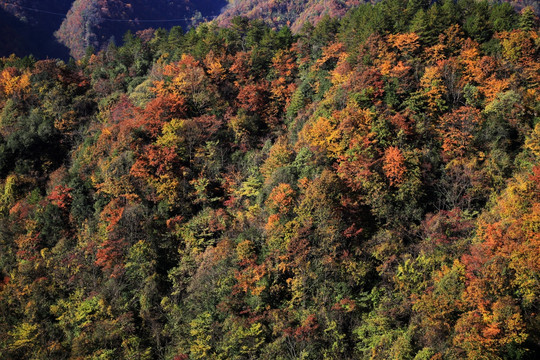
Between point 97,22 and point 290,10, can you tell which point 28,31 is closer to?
point 97,22

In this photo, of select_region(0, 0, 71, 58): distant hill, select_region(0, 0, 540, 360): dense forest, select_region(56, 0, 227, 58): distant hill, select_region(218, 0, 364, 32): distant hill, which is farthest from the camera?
select_region(56, 0, 227, 58): distant hill

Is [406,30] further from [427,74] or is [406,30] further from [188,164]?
Result: [188,164]

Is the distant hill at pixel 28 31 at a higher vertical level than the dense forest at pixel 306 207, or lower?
higher

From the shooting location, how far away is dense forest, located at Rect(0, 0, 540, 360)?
32.6 metres

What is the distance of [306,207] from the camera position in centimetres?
3775

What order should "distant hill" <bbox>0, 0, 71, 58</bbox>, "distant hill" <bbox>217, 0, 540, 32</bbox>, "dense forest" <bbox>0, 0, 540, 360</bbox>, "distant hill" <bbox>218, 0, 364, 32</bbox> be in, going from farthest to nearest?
"distant hill" <bbox>0, 0, 71, 58</bbox> → "distant hill" <bbox>218, 0, 364, 32</bbox> → "distant hill" <bbox>217, 0, 540, 32</bbox> → "dense forest" <bbox>0, 0, 540, 360</bbox>

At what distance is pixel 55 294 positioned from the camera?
43.2 m

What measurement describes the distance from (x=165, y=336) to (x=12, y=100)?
4558 cm

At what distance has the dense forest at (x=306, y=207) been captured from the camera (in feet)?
107

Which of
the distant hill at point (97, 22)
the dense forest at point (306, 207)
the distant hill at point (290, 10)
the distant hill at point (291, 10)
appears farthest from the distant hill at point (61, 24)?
the dense forest at point (306, 207)

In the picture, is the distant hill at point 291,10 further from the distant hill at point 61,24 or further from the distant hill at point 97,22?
the distant hill at point 61,24

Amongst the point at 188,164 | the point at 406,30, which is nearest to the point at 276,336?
A: the point at 188,164

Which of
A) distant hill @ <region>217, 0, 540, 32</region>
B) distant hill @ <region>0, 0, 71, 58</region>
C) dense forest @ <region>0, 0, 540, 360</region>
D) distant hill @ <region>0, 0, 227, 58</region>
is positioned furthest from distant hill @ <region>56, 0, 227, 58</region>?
dense forest @ <region>0, 0, 540, 360</region>

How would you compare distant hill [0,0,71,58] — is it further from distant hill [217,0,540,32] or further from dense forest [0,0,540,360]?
dense forest [0,0,540,360]
